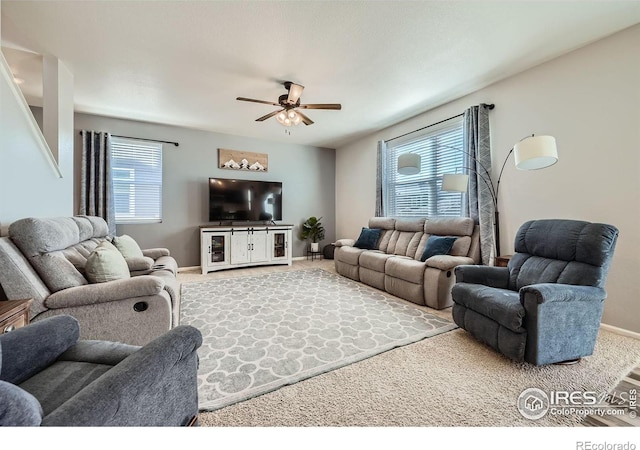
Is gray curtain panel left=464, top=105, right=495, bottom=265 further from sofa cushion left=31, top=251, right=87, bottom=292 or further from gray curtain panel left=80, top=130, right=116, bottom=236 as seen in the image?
gray curtain panel left=80, top=130, right=116, bottom=236

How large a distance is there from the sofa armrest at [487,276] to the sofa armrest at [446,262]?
44 cm

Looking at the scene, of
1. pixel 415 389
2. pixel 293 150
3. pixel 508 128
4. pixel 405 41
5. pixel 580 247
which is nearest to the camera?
pixel 415 389

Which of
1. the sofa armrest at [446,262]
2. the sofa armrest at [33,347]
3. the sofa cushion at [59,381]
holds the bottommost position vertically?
the sofa cushion at [59,381]

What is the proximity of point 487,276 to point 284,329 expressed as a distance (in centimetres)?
188

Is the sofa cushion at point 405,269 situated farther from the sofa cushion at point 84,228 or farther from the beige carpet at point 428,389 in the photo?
the sofa cushion at point 84,228

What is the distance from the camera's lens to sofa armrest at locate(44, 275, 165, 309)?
63.1 inches

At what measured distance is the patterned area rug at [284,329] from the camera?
5.39 feet

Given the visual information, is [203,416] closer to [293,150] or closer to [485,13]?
[485,13]

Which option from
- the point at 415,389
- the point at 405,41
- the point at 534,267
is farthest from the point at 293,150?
the point at 415,389

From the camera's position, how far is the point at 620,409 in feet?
4.42

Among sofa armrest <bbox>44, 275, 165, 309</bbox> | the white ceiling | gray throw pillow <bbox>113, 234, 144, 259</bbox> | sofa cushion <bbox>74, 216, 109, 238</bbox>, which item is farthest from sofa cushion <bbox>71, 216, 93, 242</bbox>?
the white ceiling

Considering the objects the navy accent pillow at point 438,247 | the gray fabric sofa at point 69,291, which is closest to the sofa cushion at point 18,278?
the gray fabric sofa at point 69,291

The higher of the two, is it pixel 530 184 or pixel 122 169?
pixel 122 169
